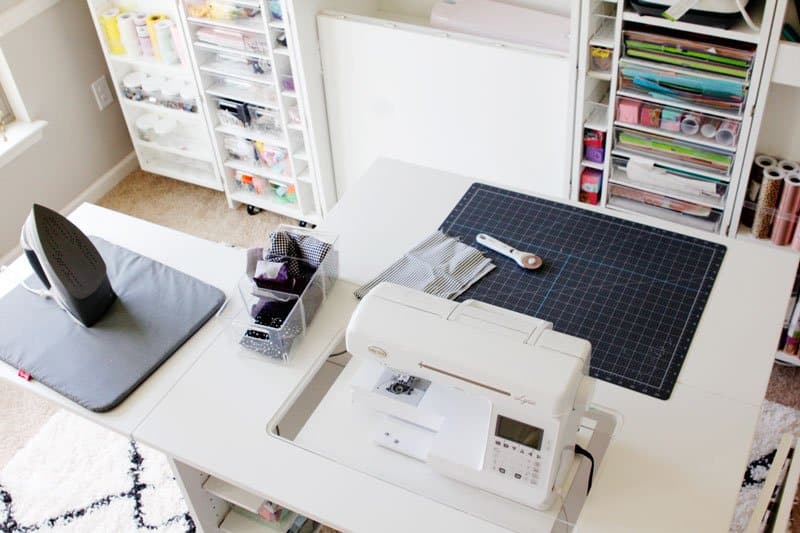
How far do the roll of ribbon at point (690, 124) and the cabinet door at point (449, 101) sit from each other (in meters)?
0.32

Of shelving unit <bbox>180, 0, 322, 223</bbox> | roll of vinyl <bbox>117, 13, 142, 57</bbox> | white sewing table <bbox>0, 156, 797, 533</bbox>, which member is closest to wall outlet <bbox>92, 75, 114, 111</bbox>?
roll of vinyl <bbox>117, 13, 142, 57</bbox>

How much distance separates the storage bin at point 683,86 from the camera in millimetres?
2232

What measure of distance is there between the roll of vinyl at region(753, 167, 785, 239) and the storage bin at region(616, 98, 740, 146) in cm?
15

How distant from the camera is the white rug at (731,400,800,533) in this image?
2.32 m

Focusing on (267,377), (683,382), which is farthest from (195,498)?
(683,382)

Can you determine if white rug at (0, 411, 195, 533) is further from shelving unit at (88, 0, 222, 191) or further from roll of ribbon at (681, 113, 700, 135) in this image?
roll of ribbon at (681, 113, 700, 135)

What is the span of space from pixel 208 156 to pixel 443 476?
2180 mm

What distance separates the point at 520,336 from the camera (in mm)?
1395

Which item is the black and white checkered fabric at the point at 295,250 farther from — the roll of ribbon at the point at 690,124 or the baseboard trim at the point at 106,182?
the baseboard trim at the point at 106,182

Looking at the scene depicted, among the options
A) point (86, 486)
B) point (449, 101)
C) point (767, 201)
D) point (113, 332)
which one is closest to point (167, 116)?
point (449, 101)

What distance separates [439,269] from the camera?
1.91 meters

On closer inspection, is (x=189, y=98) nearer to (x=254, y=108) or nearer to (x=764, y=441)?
(x=254, y=108)

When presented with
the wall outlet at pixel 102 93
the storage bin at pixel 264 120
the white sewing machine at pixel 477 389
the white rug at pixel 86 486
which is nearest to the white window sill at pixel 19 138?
the wall outlet at pixel 102 93

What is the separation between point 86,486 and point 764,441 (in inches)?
78.2
